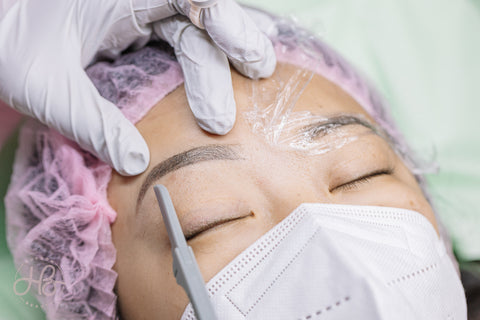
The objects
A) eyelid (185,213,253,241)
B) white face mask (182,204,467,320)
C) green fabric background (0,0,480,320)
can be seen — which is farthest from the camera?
green fabric background (0,0,480,320)

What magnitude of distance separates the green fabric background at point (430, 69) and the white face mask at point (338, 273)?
0.85 metres

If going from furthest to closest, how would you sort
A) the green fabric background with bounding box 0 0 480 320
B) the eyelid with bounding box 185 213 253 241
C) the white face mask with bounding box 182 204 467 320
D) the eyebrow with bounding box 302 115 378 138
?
the green fabric background with bounding box 0 0 480 320, the eyebrow with bounding box 302 115 378 138, the eyelid with bounding box 185 213 253 241, the white face mask with bounding box 182 204 467 320

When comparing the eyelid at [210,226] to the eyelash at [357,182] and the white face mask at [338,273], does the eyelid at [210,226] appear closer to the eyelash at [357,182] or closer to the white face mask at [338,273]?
the white face mask at [338,273]

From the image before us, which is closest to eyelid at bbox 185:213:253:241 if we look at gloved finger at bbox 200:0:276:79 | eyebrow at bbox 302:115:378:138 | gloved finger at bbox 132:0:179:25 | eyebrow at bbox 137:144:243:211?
eyebrow at bbox 137:144:243:211

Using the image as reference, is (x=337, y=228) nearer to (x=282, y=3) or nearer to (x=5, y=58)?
(x=5, y=58)

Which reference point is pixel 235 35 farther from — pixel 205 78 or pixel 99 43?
pixel 99 43

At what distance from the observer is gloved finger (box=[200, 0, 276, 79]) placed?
3.58 feet

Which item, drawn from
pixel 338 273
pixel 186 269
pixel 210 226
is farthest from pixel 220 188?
pixel 338 273

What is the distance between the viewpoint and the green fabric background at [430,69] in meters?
1.87

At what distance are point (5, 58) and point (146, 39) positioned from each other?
393 mm

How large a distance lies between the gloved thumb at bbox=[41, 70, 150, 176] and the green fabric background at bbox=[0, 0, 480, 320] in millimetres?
1004

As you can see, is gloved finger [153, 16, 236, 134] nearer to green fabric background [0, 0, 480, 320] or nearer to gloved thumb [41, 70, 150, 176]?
gloved thumb [41, 70, 150, 176]

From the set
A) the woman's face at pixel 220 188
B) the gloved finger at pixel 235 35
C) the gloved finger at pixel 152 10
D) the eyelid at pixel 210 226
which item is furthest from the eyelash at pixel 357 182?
the gloved finger at pixel 152 10

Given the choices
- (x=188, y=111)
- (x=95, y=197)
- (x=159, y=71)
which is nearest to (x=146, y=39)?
(x=159, y=71)
